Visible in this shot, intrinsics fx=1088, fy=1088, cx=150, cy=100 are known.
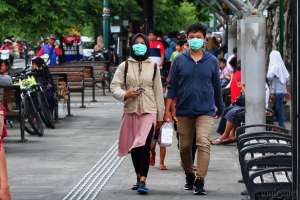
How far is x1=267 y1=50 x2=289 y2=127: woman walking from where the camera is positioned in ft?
65.7

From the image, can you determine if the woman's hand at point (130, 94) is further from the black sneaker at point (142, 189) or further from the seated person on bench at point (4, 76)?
the seated person on bench at point (4, 76)

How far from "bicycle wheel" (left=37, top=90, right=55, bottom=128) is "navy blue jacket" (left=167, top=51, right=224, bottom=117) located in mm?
9141

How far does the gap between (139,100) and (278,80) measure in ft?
27.0

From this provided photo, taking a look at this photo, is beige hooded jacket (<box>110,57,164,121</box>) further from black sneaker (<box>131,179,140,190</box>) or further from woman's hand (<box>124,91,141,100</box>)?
black sneaker (<box>131,179,140,190</box>)

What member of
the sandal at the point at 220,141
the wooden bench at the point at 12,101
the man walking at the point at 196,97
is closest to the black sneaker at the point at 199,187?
the man walking at the point at 196,97

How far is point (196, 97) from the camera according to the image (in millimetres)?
12234

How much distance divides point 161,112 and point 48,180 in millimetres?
1827

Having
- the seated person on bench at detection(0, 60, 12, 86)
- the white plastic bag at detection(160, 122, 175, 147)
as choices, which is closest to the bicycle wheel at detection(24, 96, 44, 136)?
the seated person on bench at detection(0, 60, 12, 86)

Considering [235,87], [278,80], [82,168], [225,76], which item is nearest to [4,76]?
[235,87]

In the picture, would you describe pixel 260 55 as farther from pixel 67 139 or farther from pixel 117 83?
pixel 67 139

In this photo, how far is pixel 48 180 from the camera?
44.1ft

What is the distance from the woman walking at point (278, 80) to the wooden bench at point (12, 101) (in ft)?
15.6

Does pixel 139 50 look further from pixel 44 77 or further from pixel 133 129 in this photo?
pixel 44 77

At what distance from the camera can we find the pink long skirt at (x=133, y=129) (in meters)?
12.5
